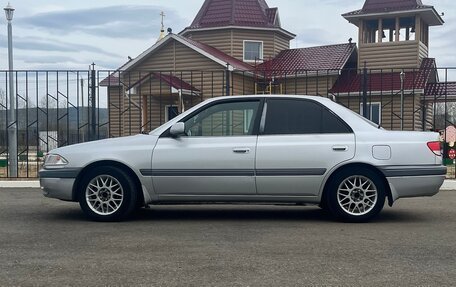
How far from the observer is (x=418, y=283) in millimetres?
3994

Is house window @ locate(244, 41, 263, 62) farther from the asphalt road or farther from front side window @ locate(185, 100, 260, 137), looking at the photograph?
front side window @ locate(185, 100, 260, 137)

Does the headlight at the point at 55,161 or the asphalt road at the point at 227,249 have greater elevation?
the headlight at the point at 55,161

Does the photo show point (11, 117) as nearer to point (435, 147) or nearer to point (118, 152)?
point (118, 152)

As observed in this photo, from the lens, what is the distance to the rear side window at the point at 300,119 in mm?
6602

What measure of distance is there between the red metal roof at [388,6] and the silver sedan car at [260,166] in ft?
67.0

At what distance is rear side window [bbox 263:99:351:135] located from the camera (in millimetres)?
6602

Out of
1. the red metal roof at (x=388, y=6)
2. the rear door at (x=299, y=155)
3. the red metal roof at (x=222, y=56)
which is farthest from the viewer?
the red metal roof at (x=388, y=6)

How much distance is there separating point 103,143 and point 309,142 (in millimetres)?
2589

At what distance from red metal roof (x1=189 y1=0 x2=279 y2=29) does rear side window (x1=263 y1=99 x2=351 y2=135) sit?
20.6m

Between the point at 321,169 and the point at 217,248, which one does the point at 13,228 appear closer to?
the point at 217,248

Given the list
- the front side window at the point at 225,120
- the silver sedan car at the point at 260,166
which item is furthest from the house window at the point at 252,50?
the silver sedan car at the point at 260,166

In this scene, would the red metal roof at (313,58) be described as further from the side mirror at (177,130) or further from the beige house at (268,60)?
the side mirror at (177,130)

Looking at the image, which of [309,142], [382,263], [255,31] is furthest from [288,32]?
[382,263]

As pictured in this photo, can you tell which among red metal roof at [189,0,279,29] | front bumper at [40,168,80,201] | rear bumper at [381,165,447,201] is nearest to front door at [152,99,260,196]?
front bumper at [40,168,80,201]
